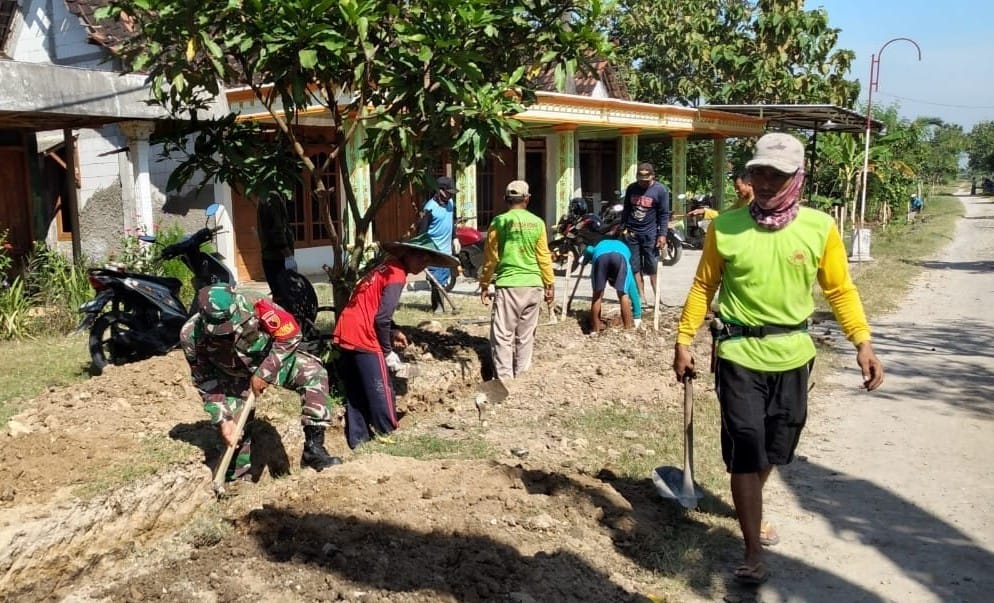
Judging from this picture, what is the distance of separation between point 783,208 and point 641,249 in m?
5.97

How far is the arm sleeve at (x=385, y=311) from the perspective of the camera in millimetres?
5578

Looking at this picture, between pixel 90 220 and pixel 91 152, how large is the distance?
1.02 m

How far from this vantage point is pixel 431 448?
5.46m

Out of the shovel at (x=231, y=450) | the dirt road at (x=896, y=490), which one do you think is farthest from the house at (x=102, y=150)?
the dirt road at (x=896, y=490)

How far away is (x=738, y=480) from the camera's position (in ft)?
12.5

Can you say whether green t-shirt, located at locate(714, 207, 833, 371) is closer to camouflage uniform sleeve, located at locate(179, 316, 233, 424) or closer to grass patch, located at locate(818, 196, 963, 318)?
camouflage uniform sleeve, located at locate(179, 316, 233, 424)

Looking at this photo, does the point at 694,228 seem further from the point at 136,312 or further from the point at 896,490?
the point at 896,490

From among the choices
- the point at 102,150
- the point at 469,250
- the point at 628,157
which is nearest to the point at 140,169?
the point at 102,150

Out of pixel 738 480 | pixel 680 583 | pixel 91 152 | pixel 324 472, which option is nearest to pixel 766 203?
pixel 738 480

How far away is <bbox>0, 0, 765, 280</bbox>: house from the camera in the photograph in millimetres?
8422

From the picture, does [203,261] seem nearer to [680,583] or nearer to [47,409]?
[47,409]

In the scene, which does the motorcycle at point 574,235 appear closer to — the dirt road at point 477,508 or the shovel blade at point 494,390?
the shovel blade at point 494,390

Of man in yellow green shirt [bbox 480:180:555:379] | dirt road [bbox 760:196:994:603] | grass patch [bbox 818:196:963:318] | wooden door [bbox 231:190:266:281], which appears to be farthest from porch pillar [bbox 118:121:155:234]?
grass patch [bbox 818:196:963:318]

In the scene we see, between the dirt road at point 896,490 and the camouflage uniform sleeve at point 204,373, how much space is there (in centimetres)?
293
